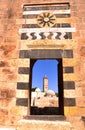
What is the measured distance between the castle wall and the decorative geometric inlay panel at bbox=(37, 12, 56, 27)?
1.17 feet

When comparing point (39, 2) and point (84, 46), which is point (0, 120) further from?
point (39, 2)

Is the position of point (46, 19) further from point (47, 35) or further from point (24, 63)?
point (24, 63)

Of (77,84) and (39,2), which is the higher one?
(39,2)

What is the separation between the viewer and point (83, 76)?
4863 mm

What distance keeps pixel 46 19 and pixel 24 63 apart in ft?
4.88

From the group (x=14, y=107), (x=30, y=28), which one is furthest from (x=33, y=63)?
(x=14, y=107)

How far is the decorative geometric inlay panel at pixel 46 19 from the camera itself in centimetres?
538

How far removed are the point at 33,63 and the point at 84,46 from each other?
5.50 feet

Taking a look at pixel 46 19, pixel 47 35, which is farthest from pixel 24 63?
pixel 46 19

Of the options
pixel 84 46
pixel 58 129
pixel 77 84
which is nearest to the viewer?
pixel 58 129

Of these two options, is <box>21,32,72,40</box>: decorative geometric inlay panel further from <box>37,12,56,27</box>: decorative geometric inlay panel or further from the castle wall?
<box>37,12,56,27</box>: decorative geometric inlay panel

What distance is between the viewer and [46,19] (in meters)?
5.44

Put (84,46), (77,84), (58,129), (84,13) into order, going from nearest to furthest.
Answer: (58,129), (77,84), (84,46), (84,13)

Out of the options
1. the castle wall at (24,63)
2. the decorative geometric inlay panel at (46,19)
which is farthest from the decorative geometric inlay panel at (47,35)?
the decorative geometric inlay panel at (46,19)
